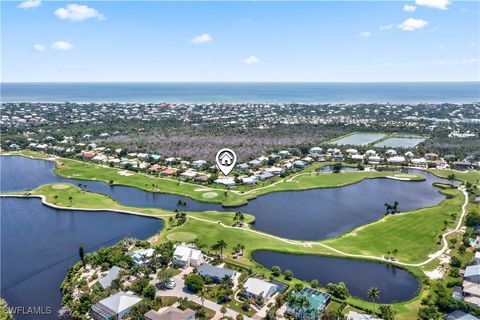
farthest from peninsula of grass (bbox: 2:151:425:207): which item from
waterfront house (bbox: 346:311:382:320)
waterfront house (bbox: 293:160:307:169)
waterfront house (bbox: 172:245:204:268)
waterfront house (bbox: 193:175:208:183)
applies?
waterfront house (bbox: 346:311:382:320)

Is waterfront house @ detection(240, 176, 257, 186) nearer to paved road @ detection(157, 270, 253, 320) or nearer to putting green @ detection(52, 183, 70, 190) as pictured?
putting green @ detection(52, 183, 70, 190)

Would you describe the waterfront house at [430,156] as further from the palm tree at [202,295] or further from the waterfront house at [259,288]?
the palm tree at [202,295]

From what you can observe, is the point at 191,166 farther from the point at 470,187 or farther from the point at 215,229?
the point at 470,187

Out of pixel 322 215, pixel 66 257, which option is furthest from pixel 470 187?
pixel 66 257

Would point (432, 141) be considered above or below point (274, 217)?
above

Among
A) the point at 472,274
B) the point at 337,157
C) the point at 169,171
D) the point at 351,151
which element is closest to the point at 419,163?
the point at 351,151

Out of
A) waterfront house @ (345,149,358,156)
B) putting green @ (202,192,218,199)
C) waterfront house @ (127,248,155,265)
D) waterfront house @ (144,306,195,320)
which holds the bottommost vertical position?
waterfront house @ (144,306,195,320)

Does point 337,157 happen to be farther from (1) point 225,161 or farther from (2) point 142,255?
(2) point 142,255
